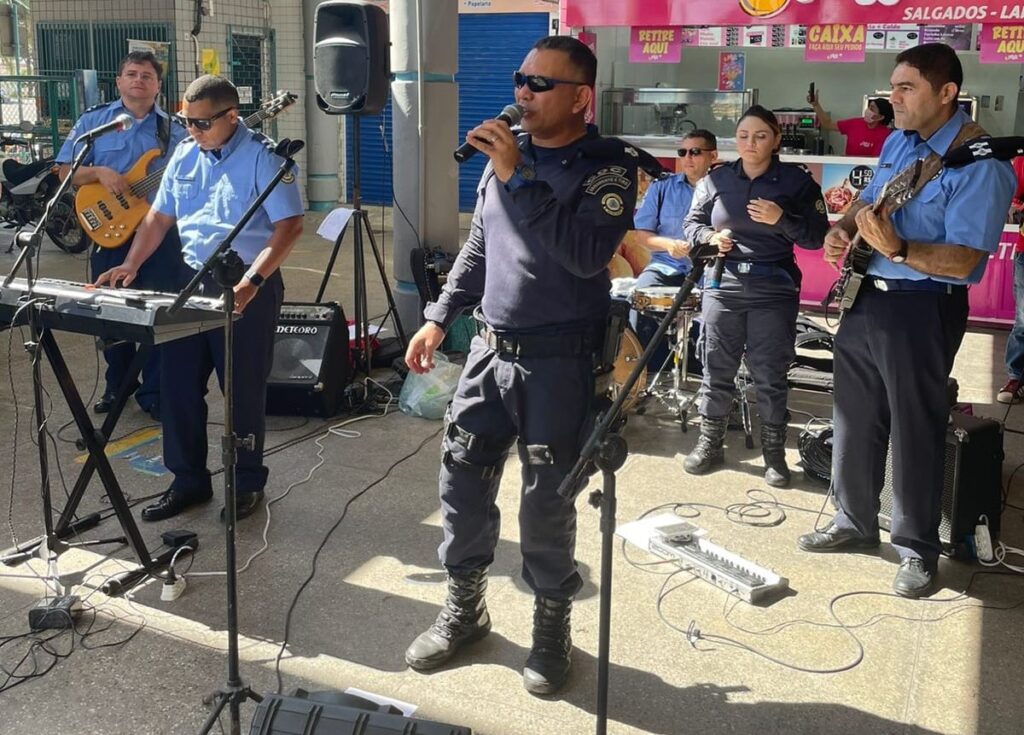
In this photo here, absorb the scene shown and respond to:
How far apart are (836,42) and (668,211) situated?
295 centimetres

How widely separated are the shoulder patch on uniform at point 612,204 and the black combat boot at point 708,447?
2553mm

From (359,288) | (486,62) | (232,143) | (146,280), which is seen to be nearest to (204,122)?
(232,143)

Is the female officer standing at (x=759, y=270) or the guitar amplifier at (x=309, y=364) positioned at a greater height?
the female officer standing at (x=759, y=270)

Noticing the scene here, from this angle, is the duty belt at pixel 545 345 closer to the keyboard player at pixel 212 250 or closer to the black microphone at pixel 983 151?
the keyboard player at pixel 212 250

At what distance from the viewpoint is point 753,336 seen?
5.03m

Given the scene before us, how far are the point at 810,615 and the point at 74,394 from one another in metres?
2.80

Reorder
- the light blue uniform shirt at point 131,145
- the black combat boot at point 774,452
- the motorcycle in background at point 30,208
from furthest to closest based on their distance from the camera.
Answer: the motorcycle in background at point 30,208 < the light blue uniform shirt at point 131,145 < the black combat boot at point 774,452

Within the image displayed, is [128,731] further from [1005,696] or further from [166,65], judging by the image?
[166,65]

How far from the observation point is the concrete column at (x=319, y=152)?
14445 mm

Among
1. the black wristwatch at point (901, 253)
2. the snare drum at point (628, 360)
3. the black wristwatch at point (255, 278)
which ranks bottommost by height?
the snare drum at point (628, 360)

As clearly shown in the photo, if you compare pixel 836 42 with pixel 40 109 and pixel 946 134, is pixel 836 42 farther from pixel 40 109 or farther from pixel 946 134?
pixel 40 109

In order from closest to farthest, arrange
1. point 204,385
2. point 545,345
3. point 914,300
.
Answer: point 545,345
point 914,300
point 204,385

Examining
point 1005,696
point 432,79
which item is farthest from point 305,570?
point 432,79

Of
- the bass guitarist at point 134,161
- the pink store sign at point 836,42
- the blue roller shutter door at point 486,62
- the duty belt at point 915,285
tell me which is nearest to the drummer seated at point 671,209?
the duty belt at point 915,285
